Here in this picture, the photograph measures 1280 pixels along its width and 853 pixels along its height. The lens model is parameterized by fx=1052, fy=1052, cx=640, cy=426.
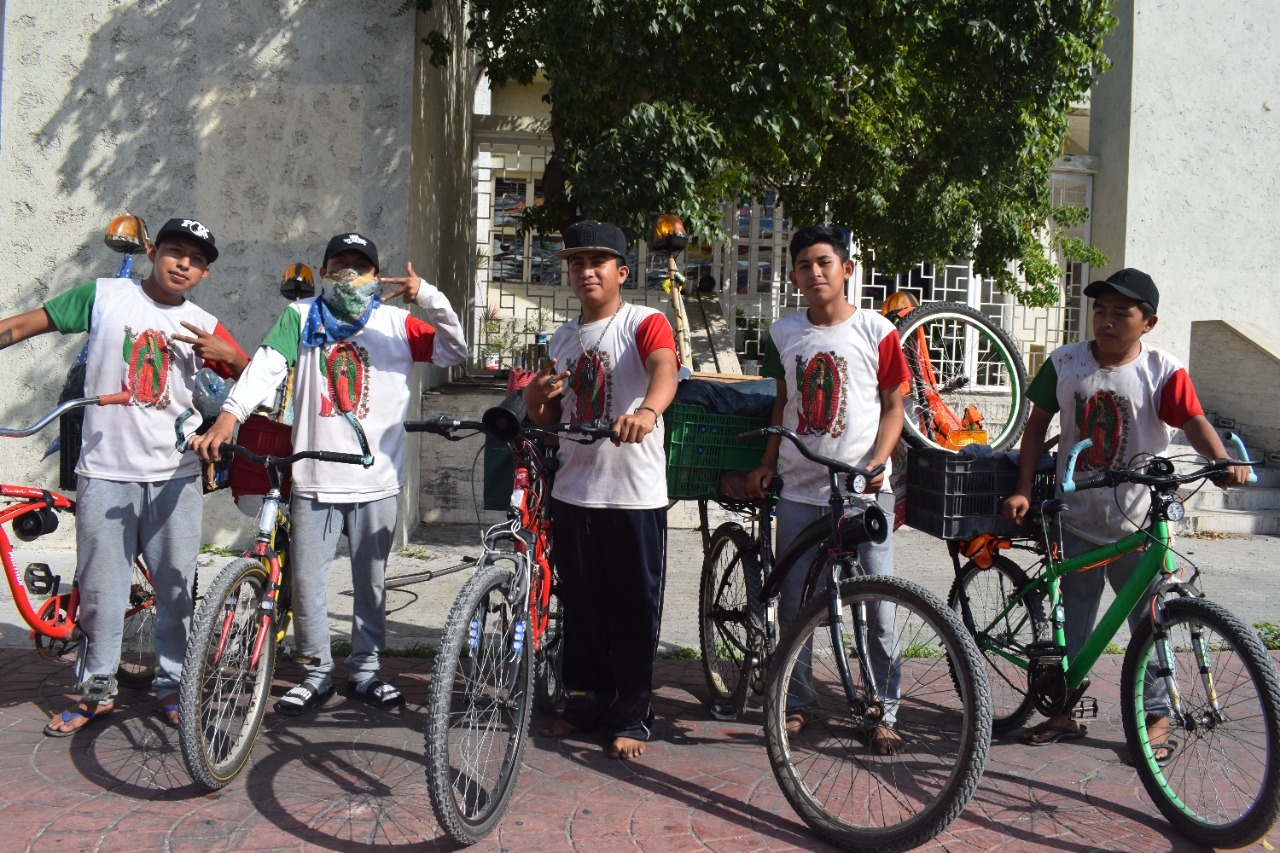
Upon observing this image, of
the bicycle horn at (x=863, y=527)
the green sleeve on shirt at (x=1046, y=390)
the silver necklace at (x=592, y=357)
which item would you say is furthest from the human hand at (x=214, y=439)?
the green sleeve on shirt at (x=1046, y=390)

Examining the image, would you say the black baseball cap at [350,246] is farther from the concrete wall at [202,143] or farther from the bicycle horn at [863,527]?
the concrete wall at [202,143]

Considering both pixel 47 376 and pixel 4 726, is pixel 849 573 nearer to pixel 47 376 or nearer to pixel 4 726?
pixel 4 726

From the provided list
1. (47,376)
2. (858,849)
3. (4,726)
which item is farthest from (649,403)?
(47,376)

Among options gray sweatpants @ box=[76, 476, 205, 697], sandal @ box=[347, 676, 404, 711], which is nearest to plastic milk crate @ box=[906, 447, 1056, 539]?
sandal @ box=[347, 676, 404, 711]

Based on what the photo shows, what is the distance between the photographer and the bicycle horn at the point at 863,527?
3.54m

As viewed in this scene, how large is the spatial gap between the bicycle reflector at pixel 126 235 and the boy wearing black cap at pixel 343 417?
1665 mm

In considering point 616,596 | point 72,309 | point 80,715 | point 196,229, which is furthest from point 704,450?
point 80,715

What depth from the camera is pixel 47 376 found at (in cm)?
744

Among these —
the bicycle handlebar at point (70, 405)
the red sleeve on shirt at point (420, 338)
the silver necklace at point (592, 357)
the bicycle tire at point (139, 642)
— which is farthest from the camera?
the bicycle tire at point (139, 642)

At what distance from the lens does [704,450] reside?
4.44 metres

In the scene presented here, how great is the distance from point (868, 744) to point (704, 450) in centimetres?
144

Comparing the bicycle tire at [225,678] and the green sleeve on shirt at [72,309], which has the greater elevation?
the green sleeve on shirt at [72,309]

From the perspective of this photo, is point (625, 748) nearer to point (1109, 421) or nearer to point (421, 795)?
point (421, 795)

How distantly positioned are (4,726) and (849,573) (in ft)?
11.3
